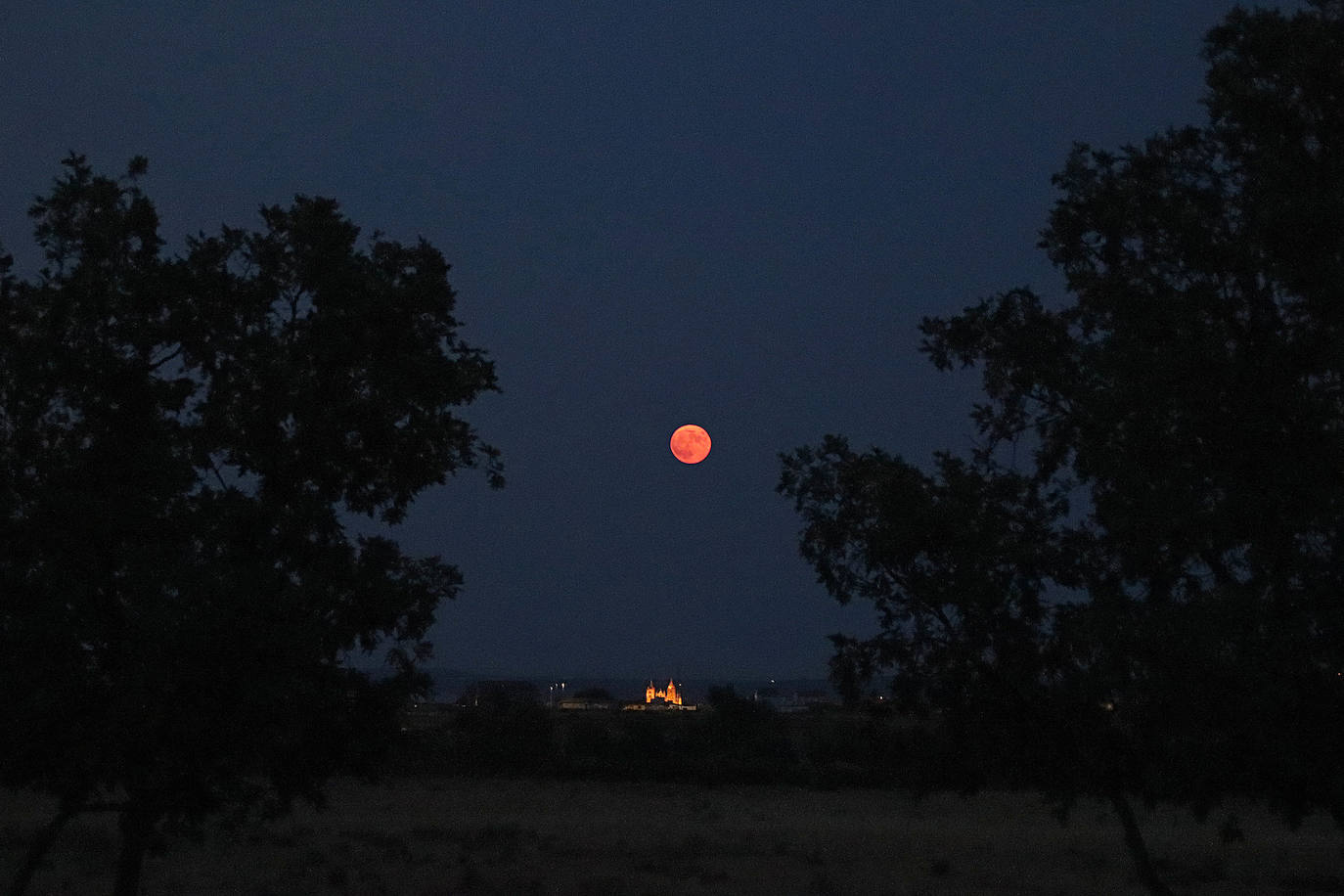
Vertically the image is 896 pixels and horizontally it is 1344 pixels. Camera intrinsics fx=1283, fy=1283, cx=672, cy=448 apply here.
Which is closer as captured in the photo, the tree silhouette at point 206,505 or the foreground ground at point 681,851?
the tree silhouette at point 206,505

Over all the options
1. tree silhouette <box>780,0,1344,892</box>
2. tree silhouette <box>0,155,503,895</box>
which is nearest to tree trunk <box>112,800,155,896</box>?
tree silhouette <box>0,155,503,895</box>

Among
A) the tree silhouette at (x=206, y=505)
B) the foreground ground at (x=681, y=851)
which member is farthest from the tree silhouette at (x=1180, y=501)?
the tree silhouette at (x=206, y=505)

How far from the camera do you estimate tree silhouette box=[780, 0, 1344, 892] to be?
39.0ft

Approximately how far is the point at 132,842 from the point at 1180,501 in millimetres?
11875

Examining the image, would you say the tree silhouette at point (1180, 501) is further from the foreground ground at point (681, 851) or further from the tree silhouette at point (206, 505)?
the tree silhouette at point (206, 505)

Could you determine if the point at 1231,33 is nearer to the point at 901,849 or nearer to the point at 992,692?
the point at 992,692

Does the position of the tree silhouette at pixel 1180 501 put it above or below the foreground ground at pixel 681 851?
above

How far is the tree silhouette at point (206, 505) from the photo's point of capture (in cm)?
→ 1277

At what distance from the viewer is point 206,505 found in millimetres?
13570

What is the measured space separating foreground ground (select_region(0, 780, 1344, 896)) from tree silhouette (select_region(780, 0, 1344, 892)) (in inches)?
121

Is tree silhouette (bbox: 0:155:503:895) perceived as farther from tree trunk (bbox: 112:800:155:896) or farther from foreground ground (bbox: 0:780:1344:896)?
foreground ground (bbox: 0:780:1344:896)

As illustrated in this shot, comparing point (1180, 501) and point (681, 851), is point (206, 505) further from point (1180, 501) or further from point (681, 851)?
point (681, 851)

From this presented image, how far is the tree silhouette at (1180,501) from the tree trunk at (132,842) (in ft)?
28.0

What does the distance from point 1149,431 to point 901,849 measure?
2693 centimetres
